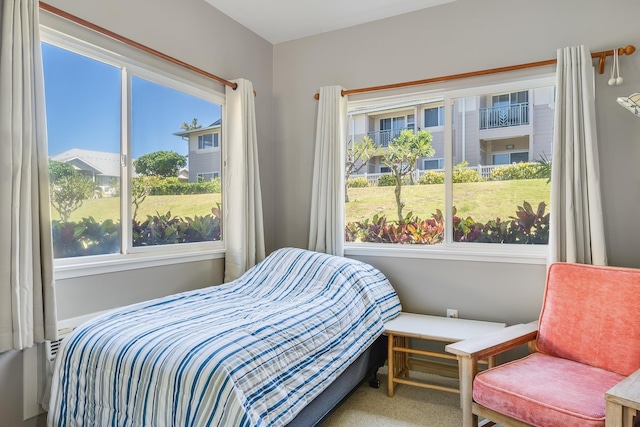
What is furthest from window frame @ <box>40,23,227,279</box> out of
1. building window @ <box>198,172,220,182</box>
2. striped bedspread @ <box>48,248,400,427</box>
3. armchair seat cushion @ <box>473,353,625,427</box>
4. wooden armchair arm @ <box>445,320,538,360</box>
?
armchair seat cushion @ <box>473,353,625,427</box>

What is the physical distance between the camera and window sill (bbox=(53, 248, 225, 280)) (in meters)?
2.01

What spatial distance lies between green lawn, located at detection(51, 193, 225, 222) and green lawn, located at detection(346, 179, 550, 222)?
1.18m

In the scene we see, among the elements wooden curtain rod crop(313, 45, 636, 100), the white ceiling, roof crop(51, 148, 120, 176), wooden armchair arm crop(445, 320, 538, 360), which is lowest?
wooden armchair arm crop(445, 320, 538, 360)

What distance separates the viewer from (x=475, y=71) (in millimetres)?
2725

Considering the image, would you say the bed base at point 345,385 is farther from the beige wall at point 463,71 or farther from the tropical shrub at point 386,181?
the tropical shrub at point 386,181

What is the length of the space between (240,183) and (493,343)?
2.01 metres

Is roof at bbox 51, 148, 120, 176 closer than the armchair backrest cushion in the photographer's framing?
No

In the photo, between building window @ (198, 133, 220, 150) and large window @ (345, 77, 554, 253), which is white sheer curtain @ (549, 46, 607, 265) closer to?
large window @ (345, 77, 554, 253)

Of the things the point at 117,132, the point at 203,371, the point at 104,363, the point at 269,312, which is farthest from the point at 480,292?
the point at 117,132

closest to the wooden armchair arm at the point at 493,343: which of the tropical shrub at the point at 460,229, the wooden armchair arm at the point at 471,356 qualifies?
the wooden armchair arm at the point at 471,356

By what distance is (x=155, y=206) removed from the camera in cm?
256

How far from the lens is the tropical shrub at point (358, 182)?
324cm

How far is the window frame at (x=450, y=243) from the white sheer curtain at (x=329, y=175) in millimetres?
119

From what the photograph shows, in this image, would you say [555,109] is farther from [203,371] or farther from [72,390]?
[72,390]
